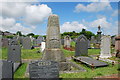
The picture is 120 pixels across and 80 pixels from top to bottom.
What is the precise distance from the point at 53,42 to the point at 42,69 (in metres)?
2.52

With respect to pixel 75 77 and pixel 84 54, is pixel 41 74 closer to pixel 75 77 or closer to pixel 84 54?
pixel 75 77

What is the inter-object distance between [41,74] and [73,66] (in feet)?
12.6

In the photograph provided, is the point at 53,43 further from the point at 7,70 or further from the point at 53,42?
the point at 7,70

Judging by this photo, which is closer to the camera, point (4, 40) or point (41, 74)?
point (41, 74)

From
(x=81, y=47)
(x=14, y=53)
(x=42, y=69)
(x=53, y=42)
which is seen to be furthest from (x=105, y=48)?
(x=42, y=69)

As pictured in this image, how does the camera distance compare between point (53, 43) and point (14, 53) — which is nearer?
point (53, 43)

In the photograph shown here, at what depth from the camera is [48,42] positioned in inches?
324

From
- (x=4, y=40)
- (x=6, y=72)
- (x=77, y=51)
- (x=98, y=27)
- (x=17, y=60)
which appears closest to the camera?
(x=6, y=72)

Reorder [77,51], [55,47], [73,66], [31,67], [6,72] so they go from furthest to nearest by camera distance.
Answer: [77,51] < [73,66] < [55,47] < [6,72] < [31,67]

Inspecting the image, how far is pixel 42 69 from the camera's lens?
5949mm

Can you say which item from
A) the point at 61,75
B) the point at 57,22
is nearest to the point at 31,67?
the point at 61,75

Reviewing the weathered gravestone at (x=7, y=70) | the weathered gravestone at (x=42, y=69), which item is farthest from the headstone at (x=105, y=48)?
the weathered gravestone at (x=7, y=70)

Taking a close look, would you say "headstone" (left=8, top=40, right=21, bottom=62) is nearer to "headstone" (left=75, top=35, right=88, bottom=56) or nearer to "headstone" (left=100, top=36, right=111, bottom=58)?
"headstone" (left=75, top=35, right=88, bottom=56)

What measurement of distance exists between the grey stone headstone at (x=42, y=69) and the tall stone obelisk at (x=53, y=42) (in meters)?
2.00
